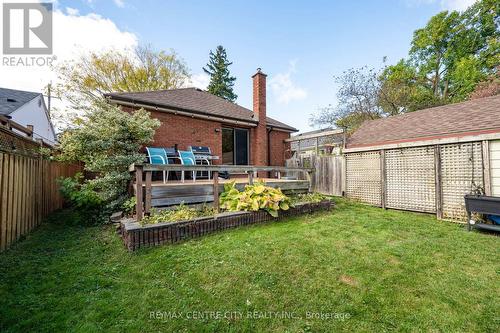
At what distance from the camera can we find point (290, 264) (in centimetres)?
290

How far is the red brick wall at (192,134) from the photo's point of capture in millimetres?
7168

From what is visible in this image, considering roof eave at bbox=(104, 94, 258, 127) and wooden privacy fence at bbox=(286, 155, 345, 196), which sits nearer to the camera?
roof eave at bbox=(104, 94, 258, 127)

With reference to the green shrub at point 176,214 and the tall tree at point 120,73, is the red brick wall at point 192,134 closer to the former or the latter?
the green shrub at point 176,214

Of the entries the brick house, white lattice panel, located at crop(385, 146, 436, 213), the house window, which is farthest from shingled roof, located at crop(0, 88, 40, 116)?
white lattice panel, located at crop(385, 146, 436, 213)

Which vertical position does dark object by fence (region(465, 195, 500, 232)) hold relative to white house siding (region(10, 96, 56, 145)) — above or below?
below

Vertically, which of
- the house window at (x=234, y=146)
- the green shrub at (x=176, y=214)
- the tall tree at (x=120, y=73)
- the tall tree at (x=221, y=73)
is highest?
the tall tree at (x=221, y=73)

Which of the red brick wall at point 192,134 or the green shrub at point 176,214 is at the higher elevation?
the red brick wall at point 192,134

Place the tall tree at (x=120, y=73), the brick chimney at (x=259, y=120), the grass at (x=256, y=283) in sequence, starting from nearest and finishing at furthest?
the grass at (x=256, y=283) → the brick chimney at (x=259, y=120) → the tall tree at (x=120, y=73)

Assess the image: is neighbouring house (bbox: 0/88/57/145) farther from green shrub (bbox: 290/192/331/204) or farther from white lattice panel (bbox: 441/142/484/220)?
white lattice panel (bbox: 441/142/484/220)

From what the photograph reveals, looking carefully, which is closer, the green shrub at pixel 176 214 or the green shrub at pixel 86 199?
the green shrub at pixel 176 214

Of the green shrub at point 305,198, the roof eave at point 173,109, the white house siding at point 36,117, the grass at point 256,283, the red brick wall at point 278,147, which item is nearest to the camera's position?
the grass at point 256,283

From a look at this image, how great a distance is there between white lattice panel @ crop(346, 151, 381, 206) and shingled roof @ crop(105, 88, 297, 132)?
Answer: 12.6 ft

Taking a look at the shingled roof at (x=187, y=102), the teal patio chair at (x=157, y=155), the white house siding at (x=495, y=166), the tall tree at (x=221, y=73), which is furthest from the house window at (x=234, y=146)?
the tall tree at (x=221, y=73)

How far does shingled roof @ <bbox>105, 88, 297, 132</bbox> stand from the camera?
6.70 metres
